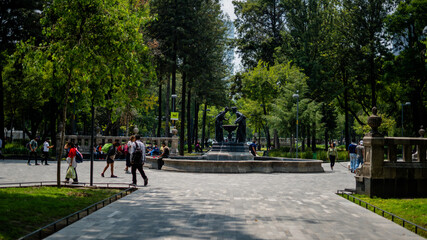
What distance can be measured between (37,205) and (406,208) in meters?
8.66

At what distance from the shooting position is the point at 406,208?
9.70 meters

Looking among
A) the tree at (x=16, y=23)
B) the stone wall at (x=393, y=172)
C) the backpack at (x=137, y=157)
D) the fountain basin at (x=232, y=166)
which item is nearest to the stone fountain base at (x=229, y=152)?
the fountain basin at (x=232, y=166)

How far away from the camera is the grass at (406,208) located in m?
8.41

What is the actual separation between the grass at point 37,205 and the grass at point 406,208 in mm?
7046

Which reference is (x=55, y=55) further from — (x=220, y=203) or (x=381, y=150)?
(x=381, y=150)

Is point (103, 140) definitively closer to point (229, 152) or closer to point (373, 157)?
point (229, 152)

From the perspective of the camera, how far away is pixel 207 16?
127 feet

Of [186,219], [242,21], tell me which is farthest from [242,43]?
[186,219]

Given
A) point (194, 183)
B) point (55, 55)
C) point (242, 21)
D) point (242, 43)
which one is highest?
point (242, 21)

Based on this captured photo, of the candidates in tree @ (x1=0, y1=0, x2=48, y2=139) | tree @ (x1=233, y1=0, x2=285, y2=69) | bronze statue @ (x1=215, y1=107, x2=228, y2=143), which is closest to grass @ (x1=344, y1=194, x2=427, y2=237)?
bronze statue @ (x1=215, y1=107, x2=228, y2=143)

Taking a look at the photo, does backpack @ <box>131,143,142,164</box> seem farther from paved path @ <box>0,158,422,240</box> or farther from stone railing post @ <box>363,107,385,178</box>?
stone railing post @ <box>363,107,385,178</box>

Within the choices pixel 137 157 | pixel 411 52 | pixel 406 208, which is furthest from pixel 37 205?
pixel 411 52

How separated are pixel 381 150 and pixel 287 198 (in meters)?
3.07

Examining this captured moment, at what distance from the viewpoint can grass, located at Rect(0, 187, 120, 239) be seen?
6.93 meters
